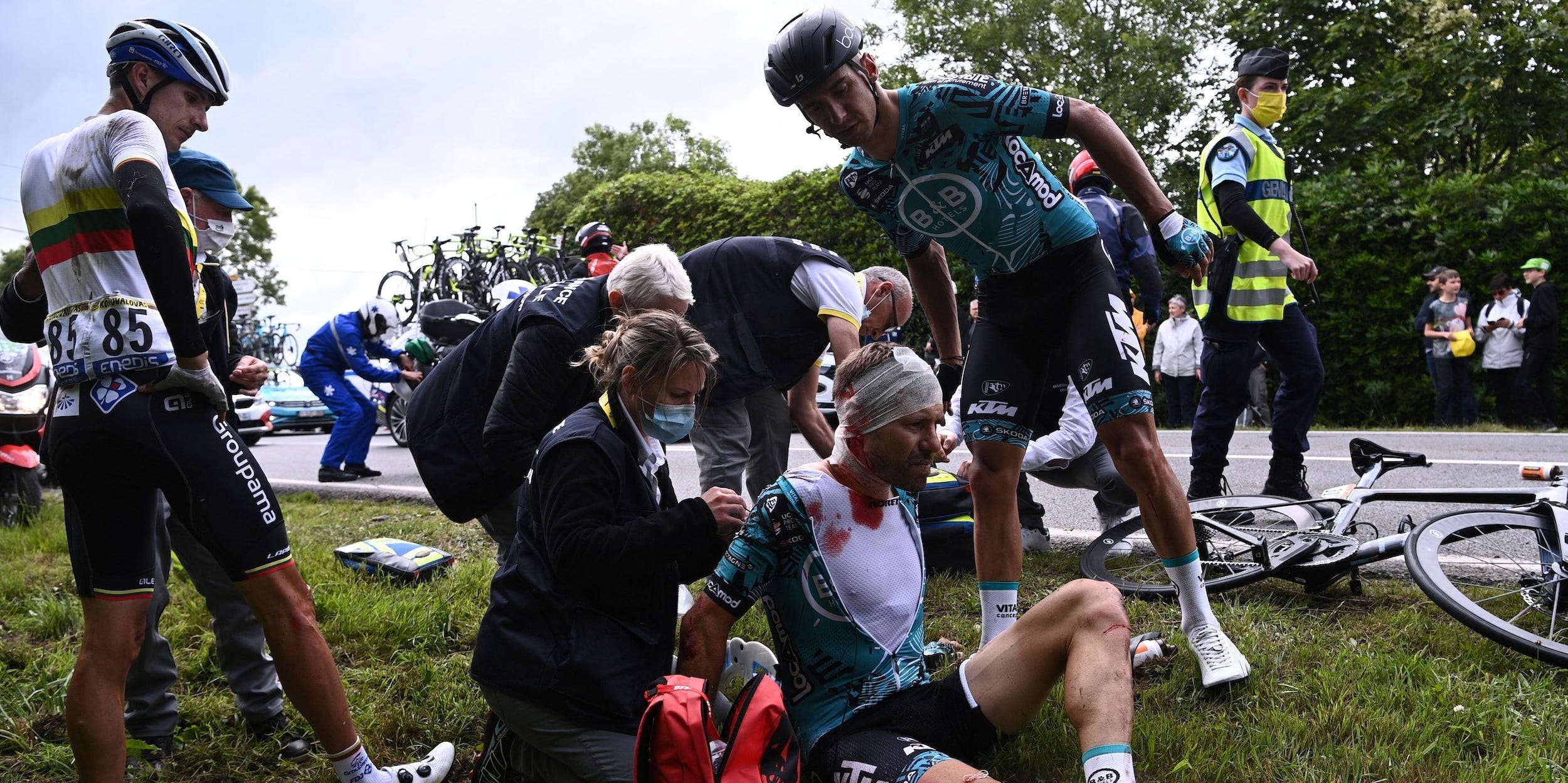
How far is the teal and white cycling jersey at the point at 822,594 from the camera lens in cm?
254

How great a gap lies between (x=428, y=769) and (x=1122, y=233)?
4.48 m

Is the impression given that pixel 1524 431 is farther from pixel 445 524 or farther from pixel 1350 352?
pixel 445 524

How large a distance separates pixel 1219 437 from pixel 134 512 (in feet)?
15.3

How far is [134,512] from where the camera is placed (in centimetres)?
272

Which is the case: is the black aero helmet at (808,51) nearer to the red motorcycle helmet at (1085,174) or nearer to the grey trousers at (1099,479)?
the grey trousers at (1099,479)

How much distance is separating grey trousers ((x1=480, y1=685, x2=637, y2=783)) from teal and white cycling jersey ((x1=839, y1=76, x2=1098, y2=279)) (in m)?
1.79

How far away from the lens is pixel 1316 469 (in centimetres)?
786

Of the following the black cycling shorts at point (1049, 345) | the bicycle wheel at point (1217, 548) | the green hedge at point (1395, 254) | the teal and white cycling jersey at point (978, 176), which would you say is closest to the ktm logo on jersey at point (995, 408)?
the black cycling shorts at point (1049, 345)

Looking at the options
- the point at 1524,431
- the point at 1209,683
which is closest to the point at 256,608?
the point at 1209,683

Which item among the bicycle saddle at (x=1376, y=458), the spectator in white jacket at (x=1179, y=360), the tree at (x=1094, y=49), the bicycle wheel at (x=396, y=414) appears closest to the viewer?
the bicycle saddle at (x=1376, y=458)

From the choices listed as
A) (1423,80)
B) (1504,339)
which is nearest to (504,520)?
(1504,339)

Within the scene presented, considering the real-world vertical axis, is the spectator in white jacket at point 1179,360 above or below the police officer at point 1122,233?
below

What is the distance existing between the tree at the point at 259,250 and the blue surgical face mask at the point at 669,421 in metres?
46.1

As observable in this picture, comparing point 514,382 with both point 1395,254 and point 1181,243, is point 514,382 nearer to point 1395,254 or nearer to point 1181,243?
point 1181,243
